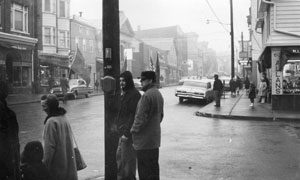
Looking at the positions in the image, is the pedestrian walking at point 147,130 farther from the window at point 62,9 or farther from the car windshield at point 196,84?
the window at point 62,9

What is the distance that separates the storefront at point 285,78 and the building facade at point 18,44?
19.8m

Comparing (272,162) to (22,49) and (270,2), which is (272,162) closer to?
(270,2)

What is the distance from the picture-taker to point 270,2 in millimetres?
18219

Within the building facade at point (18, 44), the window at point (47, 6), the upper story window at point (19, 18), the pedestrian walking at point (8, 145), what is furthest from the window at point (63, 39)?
the pedestrian walking at point (8, 145)

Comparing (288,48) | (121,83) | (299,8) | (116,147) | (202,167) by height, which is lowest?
(202,167)

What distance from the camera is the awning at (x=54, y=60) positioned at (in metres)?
38.2

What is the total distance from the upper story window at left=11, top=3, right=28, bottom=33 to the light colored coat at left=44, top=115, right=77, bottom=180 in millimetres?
29553

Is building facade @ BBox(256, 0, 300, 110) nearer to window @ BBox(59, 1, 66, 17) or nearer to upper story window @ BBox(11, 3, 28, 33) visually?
upper story window @ BBox(11, 3, 28, 33)

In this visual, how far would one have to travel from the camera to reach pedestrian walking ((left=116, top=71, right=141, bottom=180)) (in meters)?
5.58

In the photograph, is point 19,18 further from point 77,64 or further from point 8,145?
point 8,145

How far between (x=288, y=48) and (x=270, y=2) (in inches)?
88.4

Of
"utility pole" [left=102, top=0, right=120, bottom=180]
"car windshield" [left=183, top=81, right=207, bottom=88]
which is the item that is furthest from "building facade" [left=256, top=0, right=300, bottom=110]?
"utility pole" [left=102, top=0, right=120, bottom=180]

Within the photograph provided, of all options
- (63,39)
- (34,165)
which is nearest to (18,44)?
(63,39)

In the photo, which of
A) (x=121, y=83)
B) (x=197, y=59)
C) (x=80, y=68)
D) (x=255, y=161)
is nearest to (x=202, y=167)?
(x=255, y=161)
